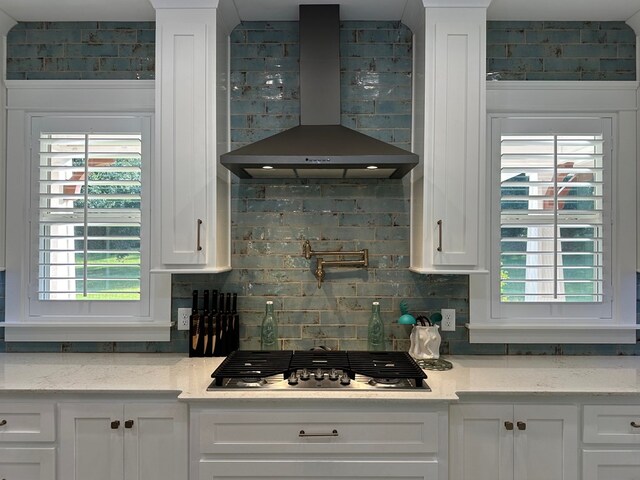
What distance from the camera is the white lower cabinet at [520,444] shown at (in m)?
2.02

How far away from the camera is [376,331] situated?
8.40 ft

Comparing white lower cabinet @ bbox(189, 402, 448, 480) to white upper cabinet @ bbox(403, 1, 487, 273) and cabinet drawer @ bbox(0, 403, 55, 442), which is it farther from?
white upper cabinet @ bbox(403, 1, 487, 273)

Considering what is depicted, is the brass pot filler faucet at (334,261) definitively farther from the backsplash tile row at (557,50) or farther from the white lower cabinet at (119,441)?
the backsplash tile row at (557,50)

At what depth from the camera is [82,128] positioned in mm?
2625

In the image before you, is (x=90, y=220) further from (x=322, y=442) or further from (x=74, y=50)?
(x=322, y=442)

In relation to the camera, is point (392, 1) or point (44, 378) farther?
point (392, 1)

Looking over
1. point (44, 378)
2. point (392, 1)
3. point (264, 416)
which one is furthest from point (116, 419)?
point (392, 1)

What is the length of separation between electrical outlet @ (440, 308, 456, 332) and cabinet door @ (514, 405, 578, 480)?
2.15 feet

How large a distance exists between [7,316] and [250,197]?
4.93 ft

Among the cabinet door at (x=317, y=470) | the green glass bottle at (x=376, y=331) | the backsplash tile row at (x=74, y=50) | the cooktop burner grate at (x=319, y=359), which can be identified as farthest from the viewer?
the backsplash tile row at (x=74, y=50)

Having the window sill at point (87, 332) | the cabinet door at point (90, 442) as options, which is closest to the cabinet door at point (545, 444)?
the cabinet door at point (90, 442)

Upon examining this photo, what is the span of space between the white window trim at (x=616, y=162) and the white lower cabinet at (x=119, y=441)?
5.37 ft

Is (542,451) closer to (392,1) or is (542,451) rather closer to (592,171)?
(592,171)

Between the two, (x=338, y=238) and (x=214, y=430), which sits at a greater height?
(x=338, y=238)
